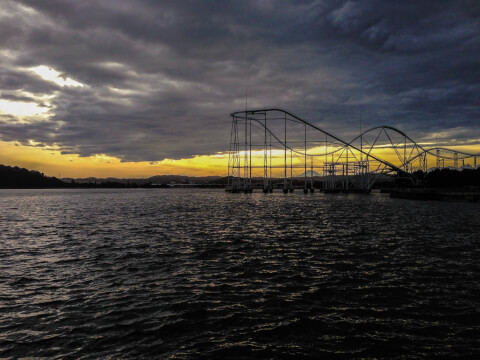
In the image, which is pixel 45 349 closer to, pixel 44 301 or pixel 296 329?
pixel 44 301

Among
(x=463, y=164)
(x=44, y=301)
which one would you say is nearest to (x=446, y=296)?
(x=44, y=301)

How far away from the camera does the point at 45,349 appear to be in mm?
8234

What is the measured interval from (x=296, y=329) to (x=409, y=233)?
23.9 m

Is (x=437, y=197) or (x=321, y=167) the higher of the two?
(x=321, y=167)

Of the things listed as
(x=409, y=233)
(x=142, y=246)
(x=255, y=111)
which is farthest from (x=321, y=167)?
(x=142, y=246)

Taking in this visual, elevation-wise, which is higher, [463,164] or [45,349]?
[463,164]

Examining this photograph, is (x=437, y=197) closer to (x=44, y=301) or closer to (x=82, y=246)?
(x=82, y=246)

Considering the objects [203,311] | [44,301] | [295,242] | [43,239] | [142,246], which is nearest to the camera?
[203,311]

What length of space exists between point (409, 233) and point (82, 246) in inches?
1019

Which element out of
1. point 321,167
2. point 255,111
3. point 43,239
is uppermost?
point 255,111

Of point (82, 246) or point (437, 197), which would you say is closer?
point (82, 246)

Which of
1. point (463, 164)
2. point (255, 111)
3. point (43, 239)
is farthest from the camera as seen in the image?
point (463, 164)

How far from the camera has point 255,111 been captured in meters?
134

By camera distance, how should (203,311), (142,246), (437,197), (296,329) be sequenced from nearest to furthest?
(296,329) → (203,311) → (142,246) → (437,197)
